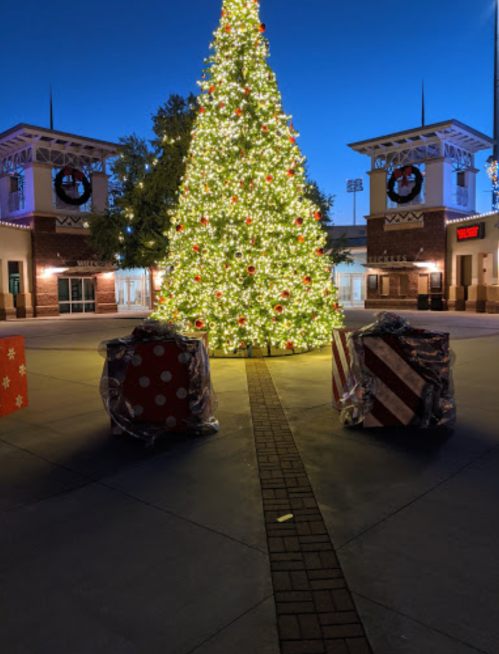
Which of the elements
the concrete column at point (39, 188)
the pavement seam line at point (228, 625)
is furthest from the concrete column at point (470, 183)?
the pavement seam line at point (228, 625)

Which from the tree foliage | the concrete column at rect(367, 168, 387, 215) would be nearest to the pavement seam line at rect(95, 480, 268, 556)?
the tree foliage

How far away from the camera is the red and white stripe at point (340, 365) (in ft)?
17.9

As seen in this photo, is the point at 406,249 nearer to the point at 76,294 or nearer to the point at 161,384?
the point at 76,294

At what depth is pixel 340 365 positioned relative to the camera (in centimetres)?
561

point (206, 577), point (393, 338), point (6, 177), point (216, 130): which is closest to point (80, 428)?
point (206, 577)

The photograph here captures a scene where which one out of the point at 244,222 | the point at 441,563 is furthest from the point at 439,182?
the point at 441,563

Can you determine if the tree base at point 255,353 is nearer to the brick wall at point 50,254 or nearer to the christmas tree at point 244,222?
the christmas tree at point 244,222

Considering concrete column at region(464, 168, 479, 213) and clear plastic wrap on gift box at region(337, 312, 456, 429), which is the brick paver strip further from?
concrete column at region(464, 168, 479, 213)

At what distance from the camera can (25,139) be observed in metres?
26.5

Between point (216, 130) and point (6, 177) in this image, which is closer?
point (216, 130)

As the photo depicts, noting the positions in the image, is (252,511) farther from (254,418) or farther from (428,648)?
(254,418)

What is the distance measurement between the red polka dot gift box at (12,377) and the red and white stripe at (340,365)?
3885 mm

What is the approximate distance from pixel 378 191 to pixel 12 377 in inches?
1093

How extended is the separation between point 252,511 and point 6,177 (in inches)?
1208
